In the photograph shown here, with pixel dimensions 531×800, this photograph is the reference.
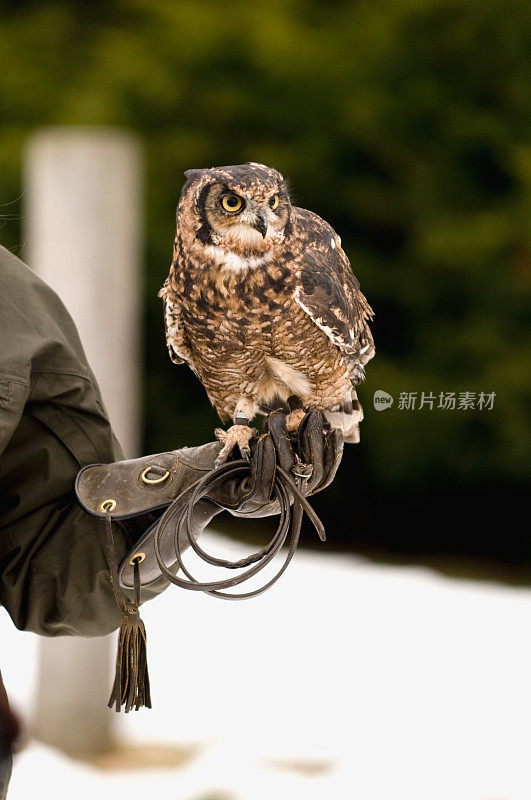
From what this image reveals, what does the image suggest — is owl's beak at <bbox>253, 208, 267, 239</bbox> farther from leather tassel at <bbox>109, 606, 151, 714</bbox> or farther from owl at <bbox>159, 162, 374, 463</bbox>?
leather tassel at <bbox>109, 606, 151, 714</bbox>

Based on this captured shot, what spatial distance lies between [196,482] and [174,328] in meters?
0.29

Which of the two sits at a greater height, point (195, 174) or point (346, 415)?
point (195, 174)

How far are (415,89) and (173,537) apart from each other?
9.53 ft

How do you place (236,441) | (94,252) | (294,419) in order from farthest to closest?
1. (94,252)
2. (294,419)
3. (236,441)

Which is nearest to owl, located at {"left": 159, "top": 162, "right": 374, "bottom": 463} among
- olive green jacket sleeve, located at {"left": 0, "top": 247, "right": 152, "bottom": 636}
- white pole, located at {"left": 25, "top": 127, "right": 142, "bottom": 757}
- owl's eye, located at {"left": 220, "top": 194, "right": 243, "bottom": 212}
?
owl's eye, located at {"left": 220, "top": 194, "right": 243, "bottom": 212}

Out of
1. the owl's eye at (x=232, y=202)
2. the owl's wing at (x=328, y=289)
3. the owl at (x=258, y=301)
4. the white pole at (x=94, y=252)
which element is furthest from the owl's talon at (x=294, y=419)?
the white pole at (x=94, y=252)

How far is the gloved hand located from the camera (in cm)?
136

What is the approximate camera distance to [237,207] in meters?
1.36

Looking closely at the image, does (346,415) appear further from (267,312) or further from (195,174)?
(195,174)

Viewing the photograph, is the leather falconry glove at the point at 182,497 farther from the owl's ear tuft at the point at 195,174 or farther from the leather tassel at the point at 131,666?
the owl's ear tuft at the point at 195,174

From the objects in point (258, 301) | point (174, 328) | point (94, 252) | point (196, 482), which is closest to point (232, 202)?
point (258, 301)

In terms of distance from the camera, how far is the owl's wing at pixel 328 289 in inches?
56.6

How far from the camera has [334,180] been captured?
3783 millimetres

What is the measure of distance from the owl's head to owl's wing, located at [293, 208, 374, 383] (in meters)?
0.07
